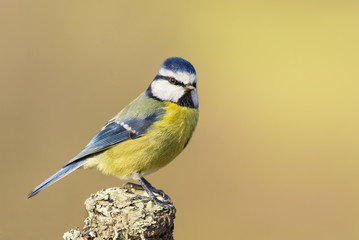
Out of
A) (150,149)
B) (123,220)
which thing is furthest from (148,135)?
(123,220)

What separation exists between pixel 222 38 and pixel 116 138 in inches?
180

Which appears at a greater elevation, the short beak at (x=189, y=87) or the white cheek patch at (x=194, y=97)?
the short beak at (x=189, y=87)

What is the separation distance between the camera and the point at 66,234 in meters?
1.91

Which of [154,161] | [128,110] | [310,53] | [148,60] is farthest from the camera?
[310,53]

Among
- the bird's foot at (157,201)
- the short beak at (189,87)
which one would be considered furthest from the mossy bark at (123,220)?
the short beak at (189,87)

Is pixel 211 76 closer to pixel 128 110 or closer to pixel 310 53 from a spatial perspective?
pixel 310 53

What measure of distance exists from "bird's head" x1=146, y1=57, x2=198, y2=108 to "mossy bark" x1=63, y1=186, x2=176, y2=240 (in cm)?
93

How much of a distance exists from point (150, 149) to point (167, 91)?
1.38 feet

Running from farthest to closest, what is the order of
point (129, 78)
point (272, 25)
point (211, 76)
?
point (272, 25)
point (211, 76)
point (129, 78)

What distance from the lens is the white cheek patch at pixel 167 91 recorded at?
2.77 metres

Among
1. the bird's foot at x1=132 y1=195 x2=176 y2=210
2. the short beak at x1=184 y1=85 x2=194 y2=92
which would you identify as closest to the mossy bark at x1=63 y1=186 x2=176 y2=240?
the bird's foot at x1=132 y1=195 x2=176 y2=210

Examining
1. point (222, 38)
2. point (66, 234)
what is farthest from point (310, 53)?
point (66, 234)

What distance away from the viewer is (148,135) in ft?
8.65

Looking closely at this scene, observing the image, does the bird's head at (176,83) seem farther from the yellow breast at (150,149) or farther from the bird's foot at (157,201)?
the bird's foot at (157,201)
